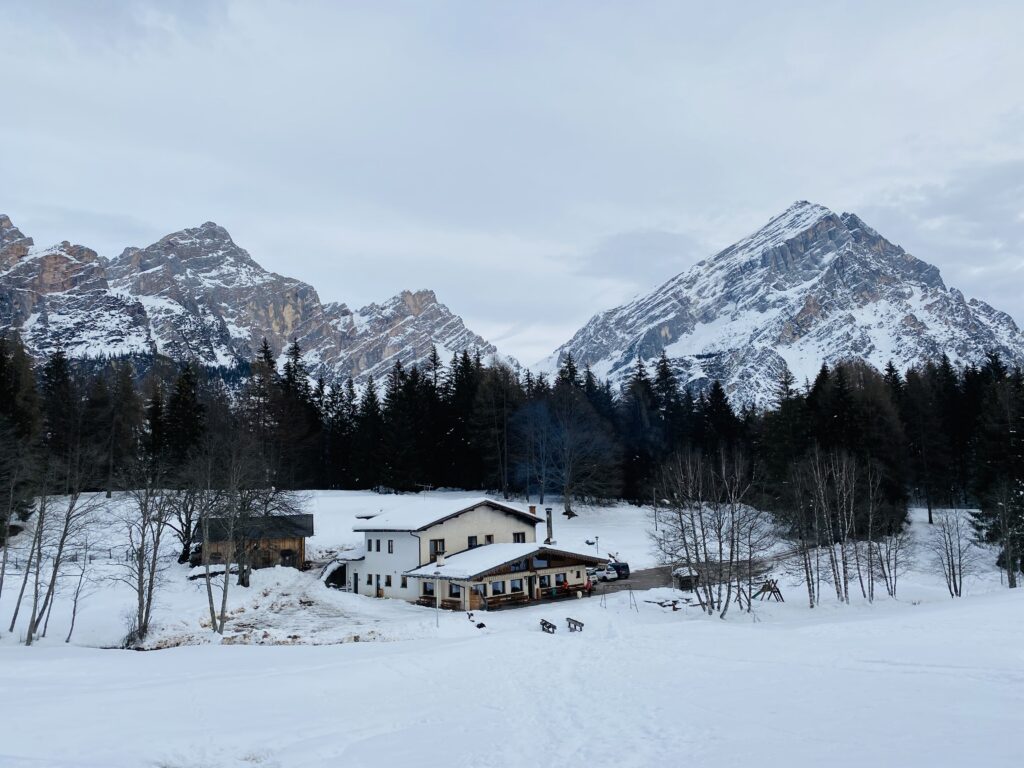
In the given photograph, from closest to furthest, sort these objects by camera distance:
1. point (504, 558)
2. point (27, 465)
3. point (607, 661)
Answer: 1. point (607, 661)
2. point (27, 465)
3. point (504, 558)

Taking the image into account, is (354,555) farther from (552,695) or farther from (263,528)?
(552,695)

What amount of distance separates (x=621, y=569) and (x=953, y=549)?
23.3 metres

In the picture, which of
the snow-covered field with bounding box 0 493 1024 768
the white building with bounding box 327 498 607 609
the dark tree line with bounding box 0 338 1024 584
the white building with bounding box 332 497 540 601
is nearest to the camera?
the snow-covered field with bounding box 0 493 1024 768

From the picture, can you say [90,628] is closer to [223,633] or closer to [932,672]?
[223,633]

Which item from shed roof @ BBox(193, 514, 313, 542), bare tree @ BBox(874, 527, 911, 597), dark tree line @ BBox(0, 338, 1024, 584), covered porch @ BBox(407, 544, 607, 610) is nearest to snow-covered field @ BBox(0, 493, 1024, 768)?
covered porch @ BBox(407, 544, 607, 610)

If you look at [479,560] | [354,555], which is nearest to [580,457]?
[479,560]

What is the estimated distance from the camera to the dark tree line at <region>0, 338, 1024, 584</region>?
5066 centimetres

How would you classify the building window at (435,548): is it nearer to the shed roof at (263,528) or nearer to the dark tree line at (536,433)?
the shed roof at (263,528)

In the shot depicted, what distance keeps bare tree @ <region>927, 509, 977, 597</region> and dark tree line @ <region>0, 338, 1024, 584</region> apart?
1.77 meters

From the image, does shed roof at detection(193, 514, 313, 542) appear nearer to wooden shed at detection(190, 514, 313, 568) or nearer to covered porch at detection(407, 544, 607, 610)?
wooden shed at detection(190, 514, 313, 568)

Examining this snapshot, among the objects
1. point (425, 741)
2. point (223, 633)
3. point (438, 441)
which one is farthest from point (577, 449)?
point (425, 741)

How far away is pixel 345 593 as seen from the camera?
46.5m

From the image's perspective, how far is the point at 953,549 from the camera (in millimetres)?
45844

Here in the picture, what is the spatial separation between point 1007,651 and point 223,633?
3254cm
